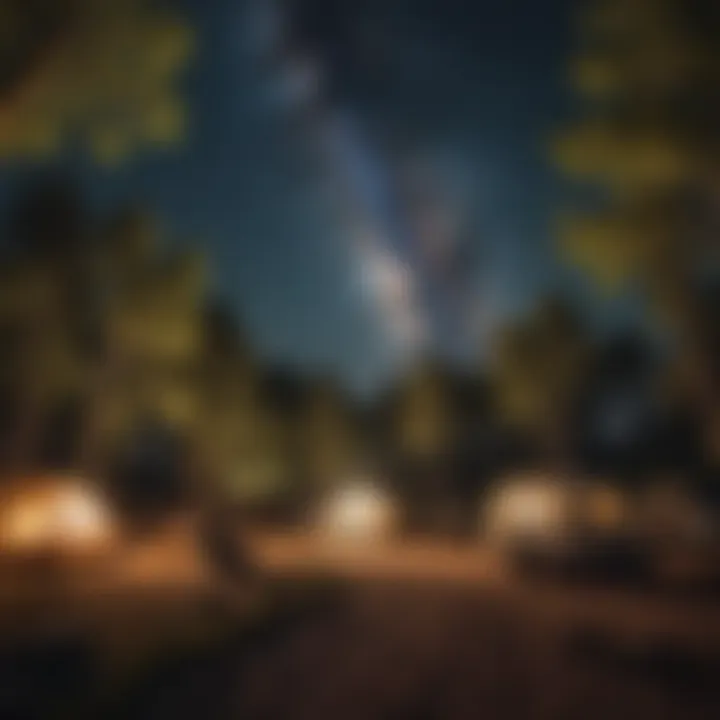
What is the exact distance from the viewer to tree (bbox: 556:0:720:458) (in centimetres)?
457

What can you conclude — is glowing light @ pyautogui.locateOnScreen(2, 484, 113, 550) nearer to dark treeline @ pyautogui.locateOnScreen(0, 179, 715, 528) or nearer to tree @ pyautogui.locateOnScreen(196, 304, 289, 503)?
dark treeline @ pyautogui.locateOnScreen(0, 179, 715, 528)

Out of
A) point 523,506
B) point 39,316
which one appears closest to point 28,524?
point 39,316

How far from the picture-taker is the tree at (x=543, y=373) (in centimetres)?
447

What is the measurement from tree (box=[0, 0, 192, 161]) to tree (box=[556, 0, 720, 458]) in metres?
2.07

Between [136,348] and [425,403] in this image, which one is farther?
[136,348]

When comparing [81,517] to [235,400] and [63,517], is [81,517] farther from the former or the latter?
[235,400]

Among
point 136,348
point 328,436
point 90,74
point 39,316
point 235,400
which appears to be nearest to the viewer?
point 90,74

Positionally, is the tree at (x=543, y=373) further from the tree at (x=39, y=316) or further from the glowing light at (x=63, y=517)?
the tree at (x=39, y=316)

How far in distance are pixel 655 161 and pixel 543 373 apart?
3.93 feet

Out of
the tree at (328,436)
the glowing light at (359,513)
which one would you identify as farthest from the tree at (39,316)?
the glowing light at (359,513)

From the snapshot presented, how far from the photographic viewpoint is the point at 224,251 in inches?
187

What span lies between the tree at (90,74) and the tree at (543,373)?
2039 mm

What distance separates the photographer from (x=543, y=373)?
15.1ft

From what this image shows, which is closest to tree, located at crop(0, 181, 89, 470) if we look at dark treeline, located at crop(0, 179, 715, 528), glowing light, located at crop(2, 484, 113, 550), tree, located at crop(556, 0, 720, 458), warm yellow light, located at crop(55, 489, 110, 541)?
dark treeline, located at crop(0, 179, 715, 528)
